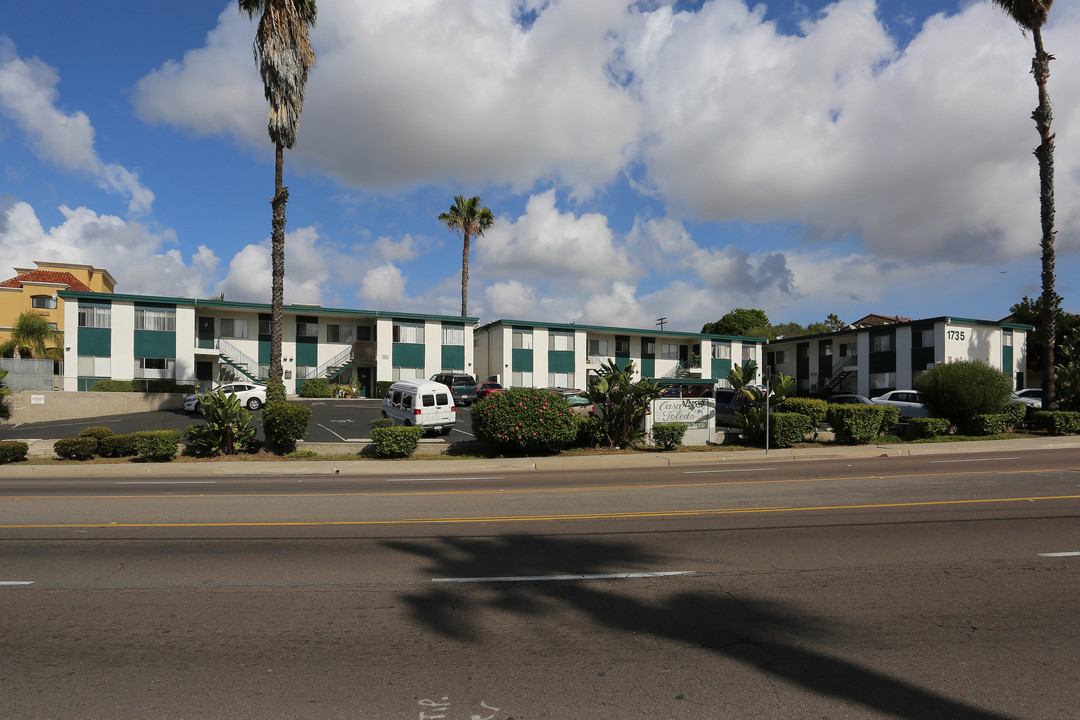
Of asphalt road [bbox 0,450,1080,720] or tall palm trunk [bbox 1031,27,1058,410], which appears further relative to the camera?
tall palm trunk [bbox 1031,27,1058,410]

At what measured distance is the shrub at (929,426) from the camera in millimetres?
23609

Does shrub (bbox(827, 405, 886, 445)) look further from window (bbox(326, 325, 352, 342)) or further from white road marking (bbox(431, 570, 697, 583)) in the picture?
window (bbox(326, 325, 352, 342))

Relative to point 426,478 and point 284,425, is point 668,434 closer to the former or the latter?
point 426,478

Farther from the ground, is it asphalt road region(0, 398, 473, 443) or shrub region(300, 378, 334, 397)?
shrub region(300, 378, 334, 397)

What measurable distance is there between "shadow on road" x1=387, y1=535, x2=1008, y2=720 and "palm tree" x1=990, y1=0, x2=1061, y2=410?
90.5ft

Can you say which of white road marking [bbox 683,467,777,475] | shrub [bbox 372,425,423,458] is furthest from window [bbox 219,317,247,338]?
white road marking [bbox 683,467,777,475]

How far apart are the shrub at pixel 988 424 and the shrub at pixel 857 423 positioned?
451 centimetres

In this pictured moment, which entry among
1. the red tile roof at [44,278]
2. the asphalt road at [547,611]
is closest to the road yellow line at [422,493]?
the asphalt road at [547,611]

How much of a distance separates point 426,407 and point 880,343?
40.4m

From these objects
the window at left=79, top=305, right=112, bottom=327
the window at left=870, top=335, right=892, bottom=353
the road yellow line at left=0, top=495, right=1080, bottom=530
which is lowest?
the road yellow line at left=0, top=495, right=1080, bottom=530

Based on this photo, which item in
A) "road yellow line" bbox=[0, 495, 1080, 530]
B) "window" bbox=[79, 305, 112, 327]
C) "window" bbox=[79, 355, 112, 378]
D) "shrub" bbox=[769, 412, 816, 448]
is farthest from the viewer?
"window" bbox=[79, 305, 112, 327]

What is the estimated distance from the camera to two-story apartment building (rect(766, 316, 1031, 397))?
4481 centimetres

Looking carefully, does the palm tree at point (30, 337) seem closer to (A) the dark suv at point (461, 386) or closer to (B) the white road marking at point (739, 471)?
(A) the dark suv at point (461, 386)

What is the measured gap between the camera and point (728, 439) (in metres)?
22.7
